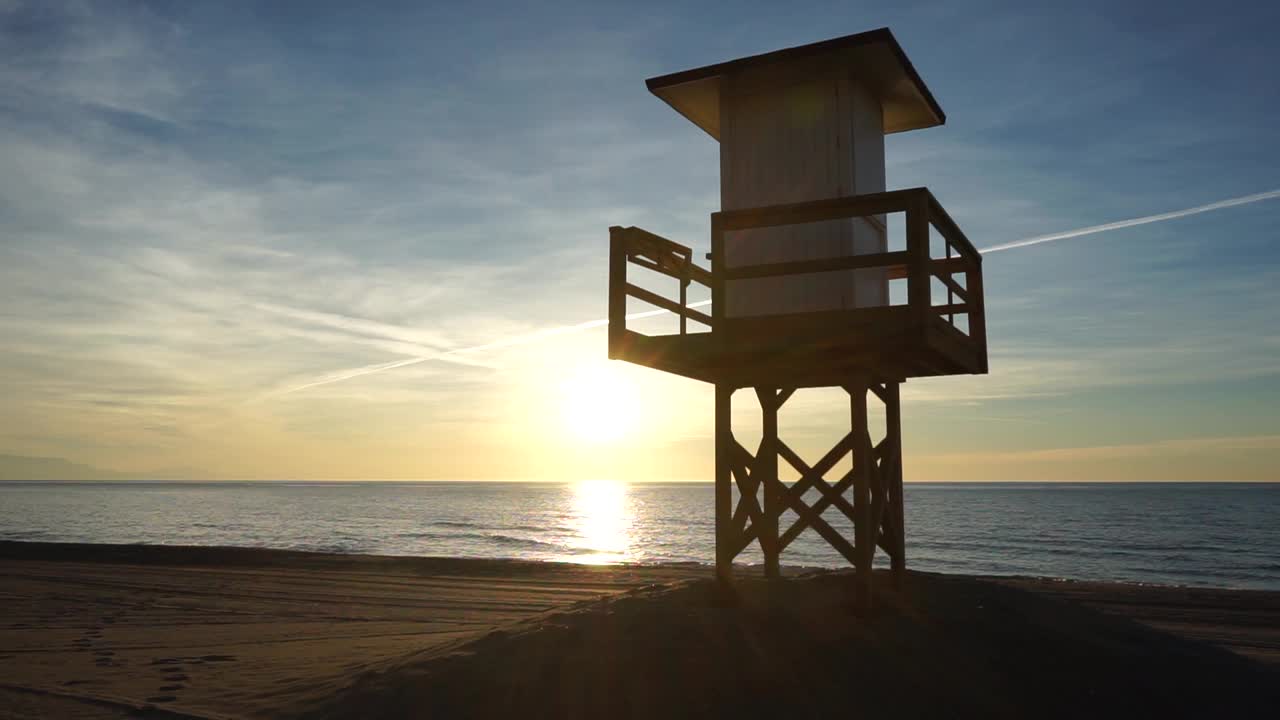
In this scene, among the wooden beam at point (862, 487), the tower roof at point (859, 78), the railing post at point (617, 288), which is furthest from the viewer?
the tower roof at point (859, 78)

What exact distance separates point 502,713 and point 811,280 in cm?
519

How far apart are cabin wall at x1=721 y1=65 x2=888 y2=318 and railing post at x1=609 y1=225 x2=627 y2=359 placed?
50.3 inches

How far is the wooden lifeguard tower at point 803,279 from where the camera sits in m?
8.11

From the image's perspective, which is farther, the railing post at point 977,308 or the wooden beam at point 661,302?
the railing post at point 977,308

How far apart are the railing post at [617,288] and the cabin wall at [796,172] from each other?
128 centimetres

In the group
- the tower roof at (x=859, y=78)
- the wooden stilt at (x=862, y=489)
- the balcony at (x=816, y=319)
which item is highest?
the tower roof at (x=859, y=78)

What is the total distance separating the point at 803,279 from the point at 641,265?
68.7 inches

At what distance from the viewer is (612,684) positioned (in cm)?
732

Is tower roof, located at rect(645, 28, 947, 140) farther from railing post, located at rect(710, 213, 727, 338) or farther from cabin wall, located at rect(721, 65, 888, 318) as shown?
railing post, located at rect(710, 213, 727, 338)

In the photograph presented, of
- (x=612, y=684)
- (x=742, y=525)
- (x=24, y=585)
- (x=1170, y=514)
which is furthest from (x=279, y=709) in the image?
(x=1170, y=514)

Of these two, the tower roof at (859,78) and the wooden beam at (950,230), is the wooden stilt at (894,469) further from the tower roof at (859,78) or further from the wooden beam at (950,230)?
the tower roof at (859,78)

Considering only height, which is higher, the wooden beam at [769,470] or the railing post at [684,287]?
the railing post at [684,287]

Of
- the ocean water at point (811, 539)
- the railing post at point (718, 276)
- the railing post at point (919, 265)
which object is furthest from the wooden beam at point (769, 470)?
the ocean water at point (811, 539)

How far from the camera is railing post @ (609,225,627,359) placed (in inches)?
337
